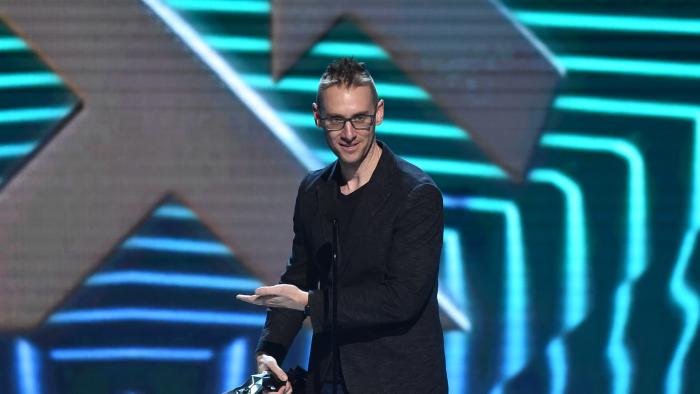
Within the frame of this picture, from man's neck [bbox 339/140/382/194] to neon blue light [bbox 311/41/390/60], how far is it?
7.64 ft

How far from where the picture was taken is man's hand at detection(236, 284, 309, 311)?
2.02 metres

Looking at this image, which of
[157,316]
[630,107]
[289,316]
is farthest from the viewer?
[157,316]

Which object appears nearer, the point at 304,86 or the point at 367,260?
the point at 367,260

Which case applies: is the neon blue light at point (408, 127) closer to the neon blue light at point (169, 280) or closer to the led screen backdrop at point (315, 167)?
the led screen backdrop at point (315, 167)

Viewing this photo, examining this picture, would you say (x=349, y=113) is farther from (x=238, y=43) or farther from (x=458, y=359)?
(x=458, y=359)

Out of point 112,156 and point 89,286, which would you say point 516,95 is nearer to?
point 112,156

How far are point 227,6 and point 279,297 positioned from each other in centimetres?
278

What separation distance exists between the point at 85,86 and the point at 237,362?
1.44 meters

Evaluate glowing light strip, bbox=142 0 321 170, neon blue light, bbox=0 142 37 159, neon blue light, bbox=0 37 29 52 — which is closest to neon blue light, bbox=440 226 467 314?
glowing light strip, bbox=142 0 321 170

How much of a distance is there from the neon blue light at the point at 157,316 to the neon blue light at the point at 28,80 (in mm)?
1049

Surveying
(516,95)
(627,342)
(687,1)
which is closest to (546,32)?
(516,95)

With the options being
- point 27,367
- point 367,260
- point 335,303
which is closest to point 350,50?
point 27,367

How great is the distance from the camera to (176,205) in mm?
4617

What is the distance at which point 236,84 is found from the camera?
458cm
